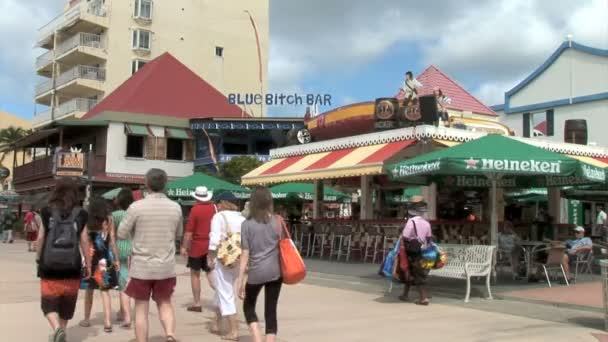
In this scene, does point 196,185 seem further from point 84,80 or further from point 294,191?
point 84,80

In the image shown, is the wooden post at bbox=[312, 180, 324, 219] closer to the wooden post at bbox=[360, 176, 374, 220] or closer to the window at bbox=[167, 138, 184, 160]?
the wooden post at bbox=[360, 176, 374, 220]

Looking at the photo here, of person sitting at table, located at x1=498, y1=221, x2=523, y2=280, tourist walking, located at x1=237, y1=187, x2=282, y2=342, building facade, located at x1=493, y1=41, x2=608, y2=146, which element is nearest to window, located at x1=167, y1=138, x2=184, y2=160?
building facade, located at x1=493, y1=41, x2=608, y2=146

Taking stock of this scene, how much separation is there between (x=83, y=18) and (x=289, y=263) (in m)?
44.2

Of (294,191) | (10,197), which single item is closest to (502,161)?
(294,191)

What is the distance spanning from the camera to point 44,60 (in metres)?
52.5

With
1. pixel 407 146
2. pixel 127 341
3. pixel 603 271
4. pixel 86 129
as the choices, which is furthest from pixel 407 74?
pixel 86 129

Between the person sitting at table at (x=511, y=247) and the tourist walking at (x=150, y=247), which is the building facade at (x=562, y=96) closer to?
the person sitting at table at (x=511, y=247)

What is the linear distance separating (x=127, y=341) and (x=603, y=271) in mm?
5477

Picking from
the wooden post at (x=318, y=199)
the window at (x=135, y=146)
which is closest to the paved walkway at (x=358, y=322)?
the wooden post at (x=318, y=199)

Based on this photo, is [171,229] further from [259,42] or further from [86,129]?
[259,42]

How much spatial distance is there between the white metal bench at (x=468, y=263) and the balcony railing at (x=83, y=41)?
134ft

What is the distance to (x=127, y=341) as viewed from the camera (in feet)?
23.0

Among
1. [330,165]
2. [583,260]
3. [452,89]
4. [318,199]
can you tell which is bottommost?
[583,260]

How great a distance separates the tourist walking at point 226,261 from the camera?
23.0 ft
